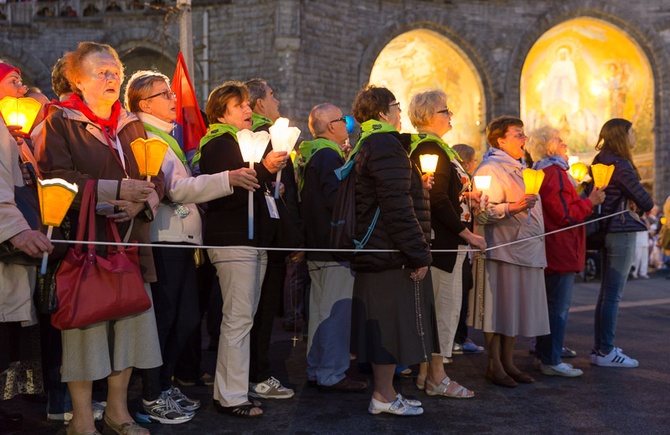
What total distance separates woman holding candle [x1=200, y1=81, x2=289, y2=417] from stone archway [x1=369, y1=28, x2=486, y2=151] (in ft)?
61.9

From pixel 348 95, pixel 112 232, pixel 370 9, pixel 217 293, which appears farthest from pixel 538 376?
pixel 370 9

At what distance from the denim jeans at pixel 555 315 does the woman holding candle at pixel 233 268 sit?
263cm

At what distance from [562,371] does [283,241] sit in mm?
2684

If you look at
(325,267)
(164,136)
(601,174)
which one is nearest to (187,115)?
(325,267)

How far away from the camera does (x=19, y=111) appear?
4.62m

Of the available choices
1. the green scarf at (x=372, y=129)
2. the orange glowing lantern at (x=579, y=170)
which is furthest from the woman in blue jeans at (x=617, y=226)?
the green scarf at (x=372, y=129)

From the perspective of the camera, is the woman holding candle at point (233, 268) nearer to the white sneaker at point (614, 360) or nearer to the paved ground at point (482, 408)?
the paved ground at point (482, 408)

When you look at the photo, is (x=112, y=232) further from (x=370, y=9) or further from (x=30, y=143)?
(x=370, y=9)

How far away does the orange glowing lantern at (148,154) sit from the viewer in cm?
401

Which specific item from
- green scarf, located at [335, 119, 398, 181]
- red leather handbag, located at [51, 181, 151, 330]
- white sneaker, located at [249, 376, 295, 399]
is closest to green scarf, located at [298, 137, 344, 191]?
green scarf, located at [335, 119, 398, 181]

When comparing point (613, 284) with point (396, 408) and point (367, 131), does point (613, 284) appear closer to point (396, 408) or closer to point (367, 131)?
point (396, 408)

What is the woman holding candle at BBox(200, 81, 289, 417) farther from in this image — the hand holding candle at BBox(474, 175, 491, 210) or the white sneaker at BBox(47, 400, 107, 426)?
the hand holding candle at BBox(474, 175, 491, 210)

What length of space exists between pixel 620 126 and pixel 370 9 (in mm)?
15868

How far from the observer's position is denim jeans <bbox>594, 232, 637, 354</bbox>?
21.6ft
